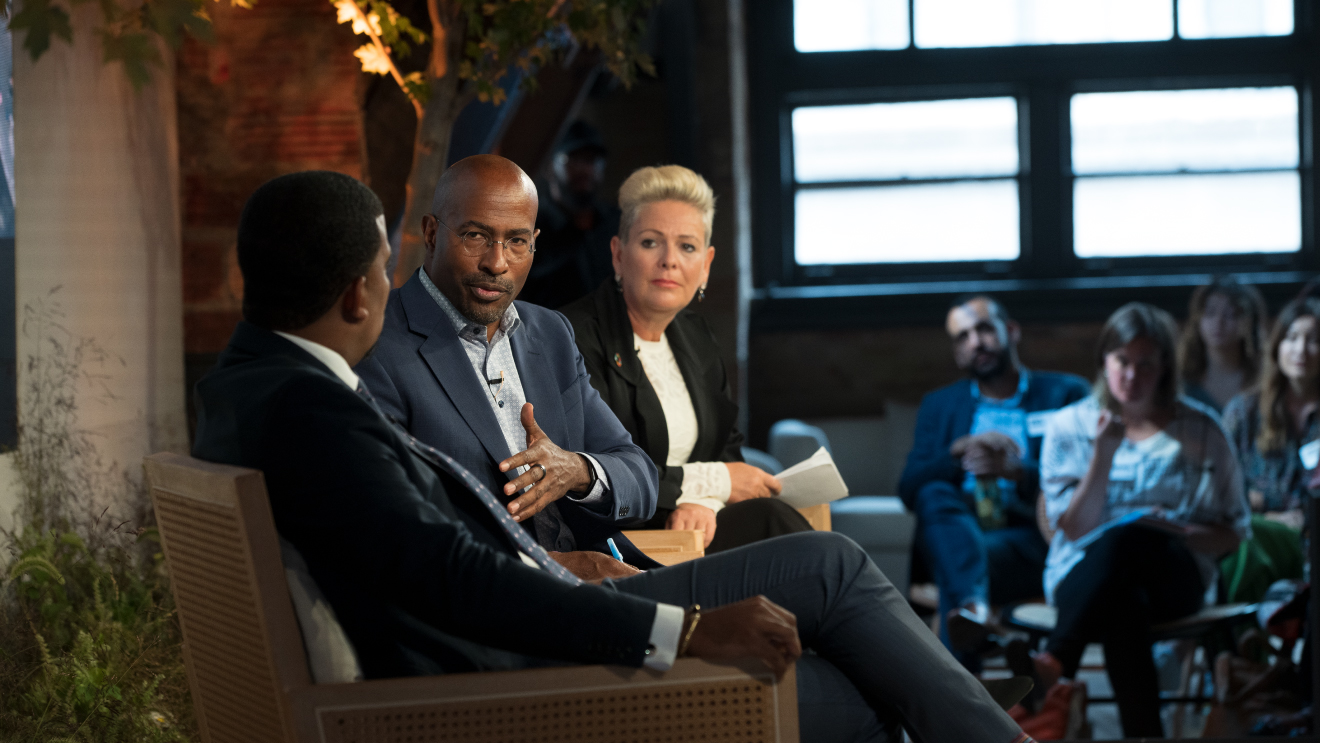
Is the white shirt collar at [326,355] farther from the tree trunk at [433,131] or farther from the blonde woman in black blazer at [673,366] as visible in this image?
the tree trunk at [433,131]

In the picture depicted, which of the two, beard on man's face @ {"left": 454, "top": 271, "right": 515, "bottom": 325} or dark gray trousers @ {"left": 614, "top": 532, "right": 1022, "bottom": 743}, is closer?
dark gray trousers @ {"left": 614, "top": 532, "right": 1022, "bottom": 743}

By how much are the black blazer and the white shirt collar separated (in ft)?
3.70

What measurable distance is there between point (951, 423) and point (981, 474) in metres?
0.30

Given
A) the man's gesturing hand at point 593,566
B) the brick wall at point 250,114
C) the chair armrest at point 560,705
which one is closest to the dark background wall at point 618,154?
the brick wall at point 250,114

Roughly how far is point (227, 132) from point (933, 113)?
14.4ft

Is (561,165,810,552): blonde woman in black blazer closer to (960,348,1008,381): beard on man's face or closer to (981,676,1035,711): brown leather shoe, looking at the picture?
(981,676,1035,711): brown leather shoe

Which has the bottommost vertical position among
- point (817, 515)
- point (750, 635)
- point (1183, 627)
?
point (1183, 627)

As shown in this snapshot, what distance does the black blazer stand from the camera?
2479mm

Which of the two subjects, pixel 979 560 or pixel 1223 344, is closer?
pixel 979 560

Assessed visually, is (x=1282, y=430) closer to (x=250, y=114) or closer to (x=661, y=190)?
(x=661, y=190)

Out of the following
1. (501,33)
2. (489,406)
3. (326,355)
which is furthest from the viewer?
(501,33)

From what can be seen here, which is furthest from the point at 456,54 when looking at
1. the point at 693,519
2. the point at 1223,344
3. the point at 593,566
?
the point at 1223,344

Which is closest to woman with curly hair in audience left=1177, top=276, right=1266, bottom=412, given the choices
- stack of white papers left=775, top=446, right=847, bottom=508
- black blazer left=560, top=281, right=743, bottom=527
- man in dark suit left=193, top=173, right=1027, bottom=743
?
black blazer left=560, top=281, right=743, bottom=527

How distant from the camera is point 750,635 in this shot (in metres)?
1.28
